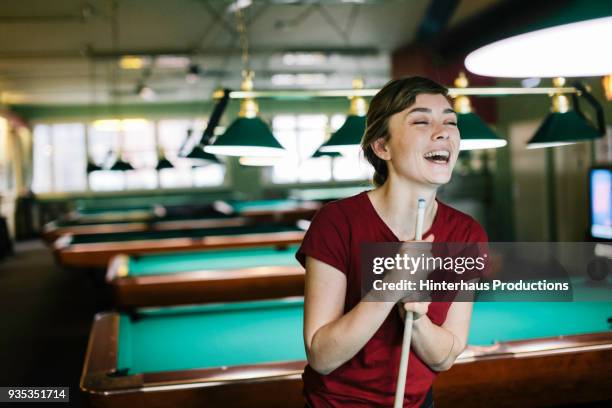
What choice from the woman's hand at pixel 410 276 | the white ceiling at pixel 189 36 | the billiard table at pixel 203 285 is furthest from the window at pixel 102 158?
the woman's hand at pixel 410 276

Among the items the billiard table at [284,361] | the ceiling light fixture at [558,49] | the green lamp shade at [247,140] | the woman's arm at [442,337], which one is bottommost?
the billiard table at [284,361]

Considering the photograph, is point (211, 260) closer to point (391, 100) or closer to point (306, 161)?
point (391, 100)

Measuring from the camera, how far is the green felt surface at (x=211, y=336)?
225cm

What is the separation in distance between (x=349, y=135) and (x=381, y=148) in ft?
3.32

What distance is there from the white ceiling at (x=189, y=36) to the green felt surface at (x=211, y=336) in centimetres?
312

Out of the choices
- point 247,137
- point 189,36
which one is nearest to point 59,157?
point 189,36

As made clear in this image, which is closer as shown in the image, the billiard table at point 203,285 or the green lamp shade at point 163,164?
the billiard table at point 203,285

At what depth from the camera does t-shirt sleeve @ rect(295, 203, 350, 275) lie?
113cm

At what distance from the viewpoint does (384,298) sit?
99 cm

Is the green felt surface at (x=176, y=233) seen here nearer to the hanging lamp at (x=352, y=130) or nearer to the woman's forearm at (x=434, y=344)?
the hanging lamp at (x=352, y=130)

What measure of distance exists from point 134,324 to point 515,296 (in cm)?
227

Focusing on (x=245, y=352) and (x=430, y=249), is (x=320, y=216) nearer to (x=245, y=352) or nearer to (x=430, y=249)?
(x=430, y=249)

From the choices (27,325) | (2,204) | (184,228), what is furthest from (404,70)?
(2,204)

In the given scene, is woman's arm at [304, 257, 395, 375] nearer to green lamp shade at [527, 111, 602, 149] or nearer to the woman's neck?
the woman's neck
